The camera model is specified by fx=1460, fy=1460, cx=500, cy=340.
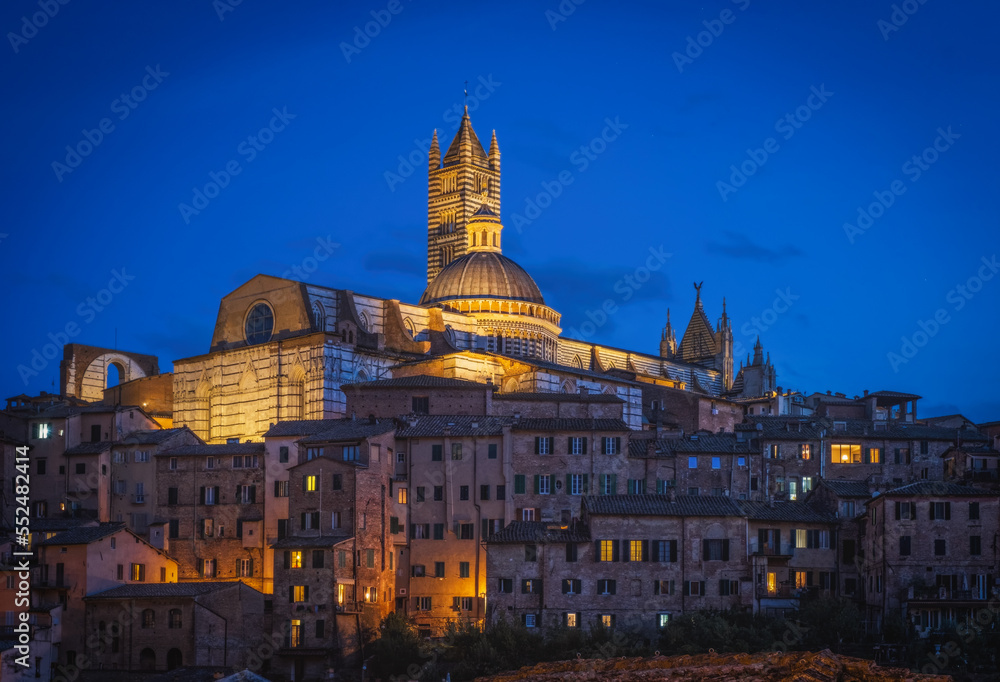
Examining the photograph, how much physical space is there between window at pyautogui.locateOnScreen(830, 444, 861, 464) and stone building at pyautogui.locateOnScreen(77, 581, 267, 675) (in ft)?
93.4

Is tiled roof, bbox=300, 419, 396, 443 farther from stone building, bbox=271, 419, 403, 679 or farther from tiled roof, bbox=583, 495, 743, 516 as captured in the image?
tiled roof, bbox=583, 495, 743, 516

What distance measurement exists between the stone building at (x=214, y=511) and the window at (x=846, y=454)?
27.5 meters

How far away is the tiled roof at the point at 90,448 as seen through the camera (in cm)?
7112

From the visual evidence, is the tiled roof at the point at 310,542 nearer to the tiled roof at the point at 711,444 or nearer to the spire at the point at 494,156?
the tiled roof at the point at 711,444

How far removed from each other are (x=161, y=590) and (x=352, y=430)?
36.4 feet

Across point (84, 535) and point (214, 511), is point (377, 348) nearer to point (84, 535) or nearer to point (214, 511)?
point (214, 511)

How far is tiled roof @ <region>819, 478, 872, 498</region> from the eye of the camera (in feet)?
211

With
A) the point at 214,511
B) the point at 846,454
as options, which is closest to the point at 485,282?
the point at 846,454

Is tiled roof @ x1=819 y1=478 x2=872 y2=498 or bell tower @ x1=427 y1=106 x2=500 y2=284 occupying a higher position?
bell tower @ x1=427 y1=106 x2=500 y2=284

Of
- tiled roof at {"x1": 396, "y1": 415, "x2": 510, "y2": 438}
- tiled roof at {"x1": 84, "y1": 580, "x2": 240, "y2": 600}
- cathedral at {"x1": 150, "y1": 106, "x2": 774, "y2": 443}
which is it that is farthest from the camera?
cathedral at {"x1": 150, "y1": 106, "x2": 774, "y2": 443}

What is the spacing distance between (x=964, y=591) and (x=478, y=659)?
2012 cm

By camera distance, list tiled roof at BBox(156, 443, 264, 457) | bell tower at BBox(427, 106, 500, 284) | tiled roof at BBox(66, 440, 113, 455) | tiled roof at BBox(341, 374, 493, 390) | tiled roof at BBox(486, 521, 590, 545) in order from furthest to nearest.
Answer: bell tower at BBox(427, 106, 500, 284), tiled roof at BBox(341, 374, 493, 390), tiled roof at BBox(66, 440, 113, 455), tiled roof at BBox(156, 443, 264, 457), tiled roof at BBox(486, 521, 590, 545)

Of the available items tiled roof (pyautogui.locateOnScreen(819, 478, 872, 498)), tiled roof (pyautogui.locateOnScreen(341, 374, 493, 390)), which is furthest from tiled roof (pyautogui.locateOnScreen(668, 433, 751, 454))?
tiled roof (pyautogui.locateOnScreen(341, 374, 493, 390))

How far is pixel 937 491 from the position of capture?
60.2 m
